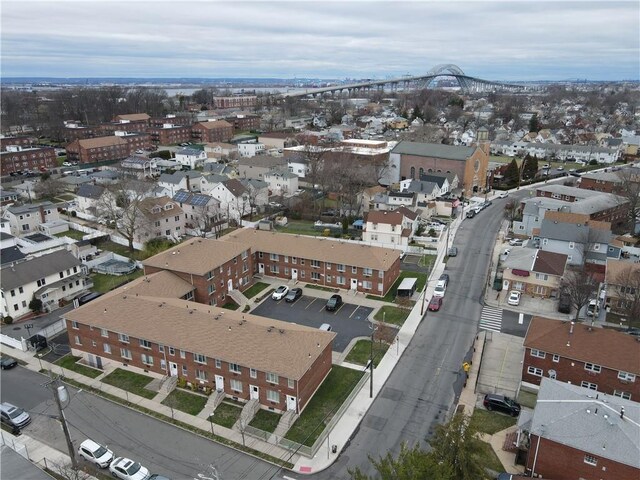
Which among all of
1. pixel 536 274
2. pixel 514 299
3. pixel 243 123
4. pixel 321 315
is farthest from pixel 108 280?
pixel 243 123

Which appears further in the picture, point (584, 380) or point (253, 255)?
point (253, 255)

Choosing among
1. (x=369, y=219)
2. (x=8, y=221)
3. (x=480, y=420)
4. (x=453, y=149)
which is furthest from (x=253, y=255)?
(x=453, y=149)

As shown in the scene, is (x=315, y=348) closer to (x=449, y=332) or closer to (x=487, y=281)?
(x=449, y=332)

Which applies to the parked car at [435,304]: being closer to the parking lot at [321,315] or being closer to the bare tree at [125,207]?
the parking lot at [321,315]

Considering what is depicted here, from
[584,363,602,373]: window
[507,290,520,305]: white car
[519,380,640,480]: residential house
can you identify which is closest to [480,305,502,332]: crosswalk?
[507,290,520,305]: white car

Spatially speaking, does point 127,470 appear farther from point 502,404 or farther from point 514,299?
point 514,299

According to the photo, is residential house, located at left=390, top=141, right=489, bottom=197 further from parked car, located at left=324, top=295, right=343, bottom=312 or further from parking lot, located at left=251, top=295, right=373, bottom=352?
parking lot, located at left=251, top=295, right=373, bottom=352
